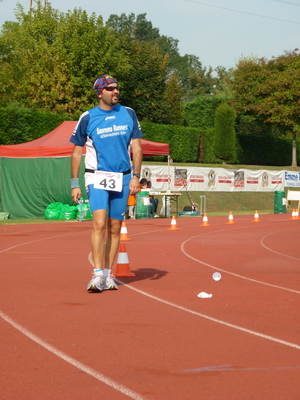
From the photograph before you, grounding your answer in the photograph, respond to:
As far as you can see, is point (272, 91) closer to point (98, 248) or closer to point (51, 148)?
point (51, 148)

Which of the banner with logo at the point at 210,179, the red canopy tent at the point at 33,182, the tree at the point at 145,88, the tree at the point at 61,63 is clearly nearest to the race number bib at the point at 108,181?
the red canopy tent at the point at 33,182

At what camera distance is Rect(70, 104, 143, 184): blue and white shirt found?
26.1 ft

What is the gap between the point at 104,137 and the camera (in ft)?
26.0

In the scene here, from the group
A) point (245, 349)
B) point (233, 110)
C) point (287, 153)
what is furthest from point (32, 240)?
point (287, 153)

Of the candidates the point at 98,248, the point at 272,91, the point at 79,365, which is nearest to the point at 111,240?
the point at 98,248

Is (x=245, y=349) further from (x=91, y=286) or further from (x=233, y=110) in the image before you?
(x=233, y=110)

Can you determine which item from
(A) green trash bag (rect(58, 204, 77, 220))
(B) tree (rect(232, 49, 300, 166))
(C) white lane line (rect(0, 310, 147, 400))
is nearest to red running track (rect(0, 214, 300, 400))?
(C) white lane line (rect(0, 310, 147, 400))

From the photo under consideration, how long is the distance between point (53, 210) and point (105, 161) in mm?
19266

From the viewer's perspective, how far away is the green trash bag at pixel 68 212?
26.5m

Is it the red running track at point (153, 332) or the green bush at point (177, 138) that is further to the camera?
the green bush at point (177, 138)

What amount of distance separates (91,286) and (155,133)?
44.1 metres

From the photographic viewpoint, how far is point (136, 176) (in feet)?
27.0

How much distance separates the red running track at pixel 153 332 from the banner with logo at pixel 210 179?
2050 cm

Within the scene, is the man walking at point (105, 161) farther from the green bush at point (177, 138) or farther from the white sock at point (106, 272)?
the green bush at point (177, 138)
